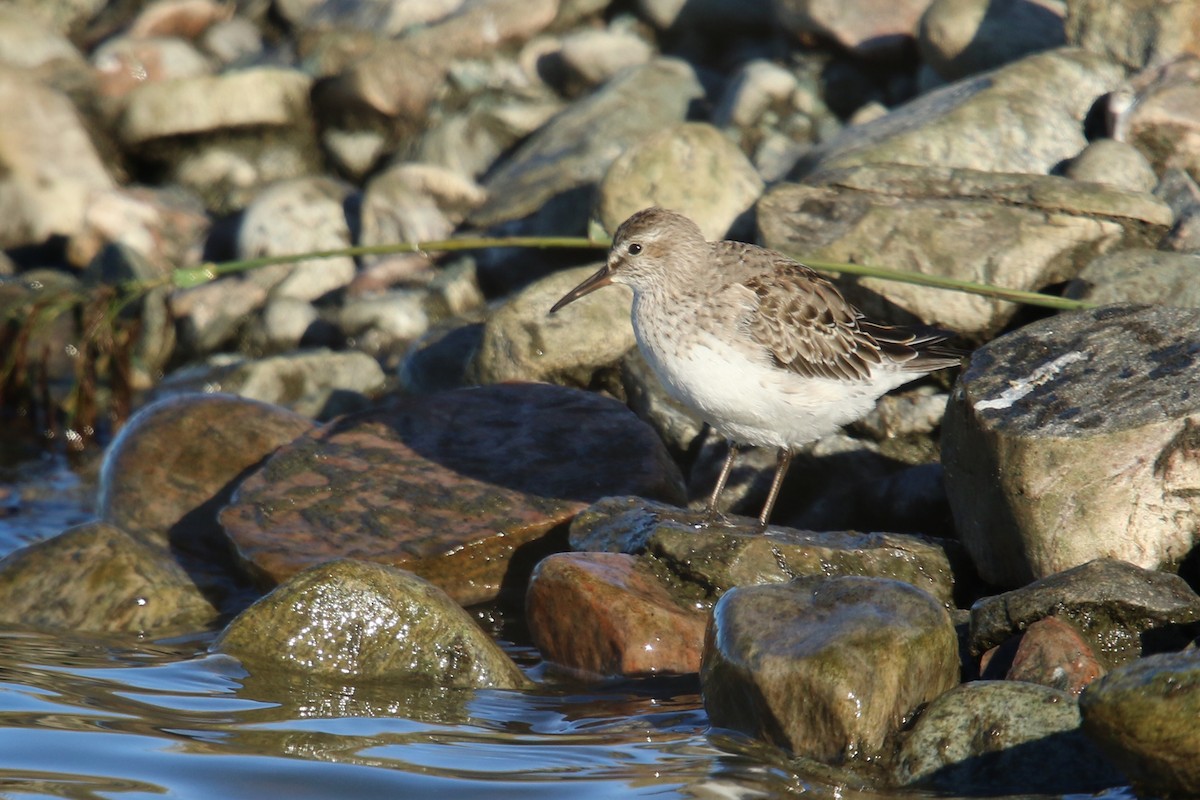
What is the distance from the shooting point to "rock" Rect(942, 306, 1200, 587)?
628 centimetres

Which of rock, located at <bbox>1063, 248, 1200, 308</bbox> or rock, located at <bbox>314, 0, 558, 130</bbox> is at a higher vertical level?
rock, located at <bbox>314, 0, 558, 130</bbox>

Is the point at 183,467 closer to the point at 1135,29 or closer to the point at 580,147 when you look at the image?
the point at 580,147

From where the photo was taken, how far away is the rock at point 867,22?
13250mm

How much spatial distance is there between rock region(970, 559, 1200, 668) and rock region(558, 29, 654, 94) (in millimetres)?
10121

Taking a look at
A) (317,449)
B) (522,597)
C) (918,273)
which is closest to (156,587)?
(317,449)

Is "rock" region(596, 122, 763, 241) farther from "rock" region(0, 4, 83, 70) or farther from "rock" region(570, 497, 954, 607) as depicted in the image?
"rock" region(0, 4, 83, 70)

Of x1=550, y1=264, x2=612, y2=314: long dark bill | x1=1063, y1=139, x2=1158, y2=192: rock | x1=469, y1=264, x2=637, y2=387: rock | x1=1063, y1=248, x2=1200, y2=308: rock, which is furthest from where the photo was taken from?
x1=1063, y1=139, x2=1158, y2=192: rock

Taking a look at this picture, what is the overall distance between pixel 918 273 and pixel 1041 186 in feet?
3.77

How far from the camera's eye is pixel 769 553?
6887 millimetres

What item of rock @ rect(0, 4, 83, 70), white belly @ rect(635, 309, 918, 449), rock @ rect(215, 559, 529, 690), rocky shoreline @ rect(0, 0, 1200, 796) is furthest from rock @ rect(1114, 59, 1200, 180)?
rock @ rect(0, 4, 83, 70)

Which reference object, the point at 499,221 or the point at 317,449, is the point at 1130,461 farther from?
the point at 499,221

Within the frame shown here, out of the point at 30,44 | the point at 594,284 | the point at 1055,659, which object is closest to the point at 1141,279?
A: the point at 594,284

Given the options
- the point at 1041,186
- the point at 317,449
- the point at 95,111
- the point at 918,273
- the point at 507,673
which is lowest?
the point at 507,673

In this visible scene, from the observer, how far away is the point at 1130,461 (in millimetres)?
6281
